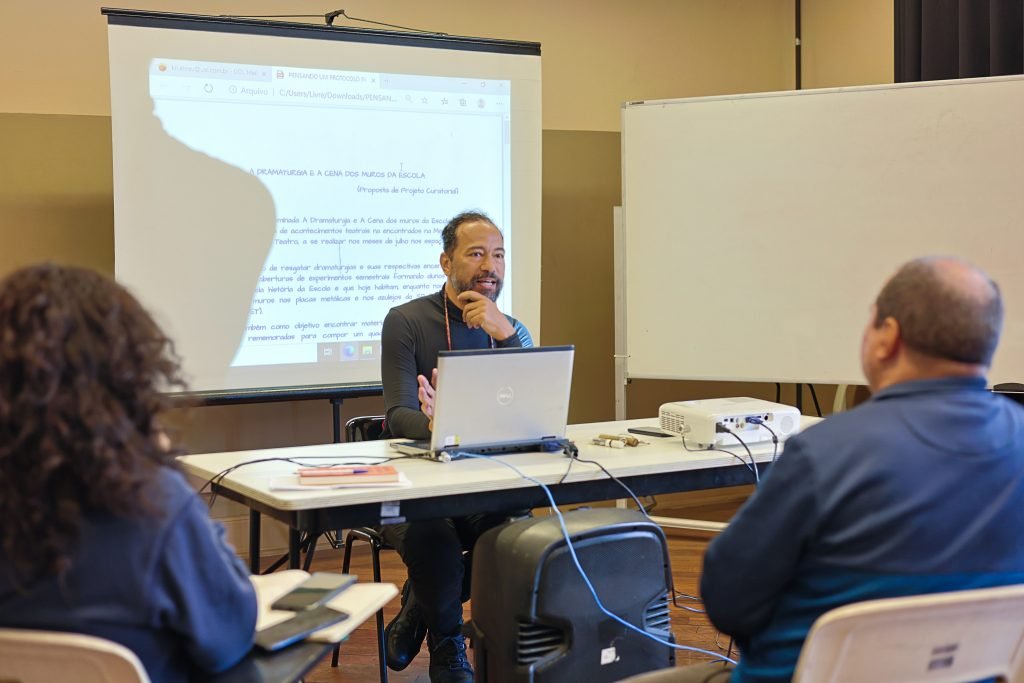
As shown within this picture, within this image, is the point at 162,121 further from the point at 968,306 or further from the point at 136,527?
the point at 968,306

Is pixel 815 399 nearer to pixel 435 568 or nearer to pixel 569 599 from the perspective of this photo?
pixel 435 568

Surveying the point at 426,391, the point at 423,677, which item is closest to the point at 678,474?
the point at 426,391

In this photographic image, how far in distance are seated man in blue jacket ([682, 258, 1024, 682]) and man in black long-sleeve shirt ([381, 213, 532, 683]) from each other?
4.41 feet

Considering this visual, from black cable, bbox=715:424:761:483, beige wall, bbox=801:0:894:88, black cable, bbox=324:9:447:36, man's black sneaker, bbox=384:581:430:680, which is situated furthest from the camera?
beige wall, bbox=801:0:894:88

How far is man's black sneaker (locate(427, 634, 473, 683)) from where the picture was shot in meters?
2.71

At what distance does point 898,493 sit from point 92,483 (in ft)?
3.34

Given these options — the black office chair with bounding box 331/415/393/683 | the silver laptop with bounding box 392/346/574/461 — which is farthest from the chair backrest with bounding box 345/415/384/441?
the silver laptop with bounding box 392/346/574/461

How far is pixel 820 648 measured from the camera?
4.42 feet

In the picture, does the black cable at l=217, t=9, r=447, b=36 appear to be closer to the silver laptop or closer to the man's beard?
the man's beard

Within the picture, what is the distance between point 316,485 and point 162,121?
2.09m

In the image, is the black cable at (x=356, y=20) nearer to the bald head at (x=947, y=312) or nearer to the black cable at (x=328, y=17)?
the black cable at (x=328, y=17)

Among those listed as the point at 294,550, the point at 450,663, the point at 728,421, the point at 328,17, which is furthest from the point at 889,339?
the point at 328,17

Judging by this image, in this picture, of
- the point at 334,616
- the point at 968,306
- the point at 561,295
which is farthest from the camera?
the point at 561,295

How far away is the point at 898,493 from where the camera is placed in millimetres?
1346
